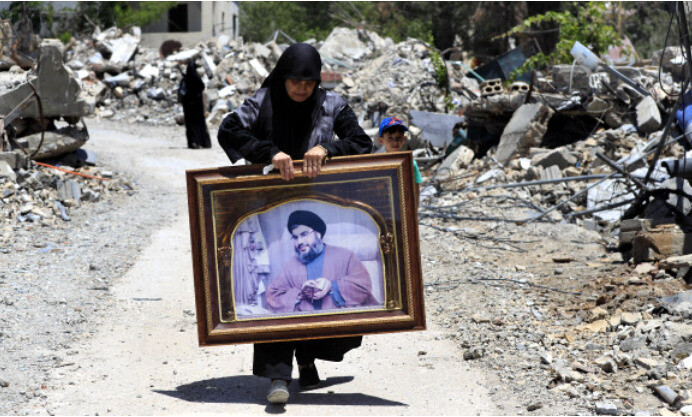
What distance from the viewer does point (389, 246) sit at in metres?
3.88

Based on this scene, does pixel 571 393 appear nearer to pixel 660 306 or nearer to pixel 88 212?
pixel 660 306

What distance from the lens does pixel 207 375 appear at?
4562 millimetres

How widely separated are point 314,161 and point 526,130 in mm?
8316

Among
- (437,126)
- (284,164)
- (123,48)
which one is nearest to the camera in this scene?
(284,164)

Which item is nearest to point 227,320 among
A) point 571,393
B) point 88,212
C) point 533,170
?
point 571,393

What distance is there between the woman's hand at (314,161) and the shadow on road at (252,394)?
43.9 inches

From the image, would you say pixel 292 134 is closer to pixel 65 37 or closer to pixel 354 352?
pixel 354 352

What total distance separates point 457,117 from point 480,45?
2031cm

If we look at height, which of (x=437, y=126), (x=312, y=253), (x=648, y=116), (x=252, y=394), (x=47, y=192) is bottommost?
(x=252, y=394)

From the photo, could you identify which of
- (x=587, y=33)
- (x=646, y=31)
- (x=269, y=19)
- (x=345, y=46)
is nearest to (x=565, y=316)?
(x=587, y=33)

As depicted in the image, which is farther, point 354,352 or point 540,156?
point 540,156

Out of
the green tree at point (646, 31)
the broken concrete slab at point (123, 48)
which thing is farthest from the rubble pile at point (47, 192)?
the green tree at point (646, 31)

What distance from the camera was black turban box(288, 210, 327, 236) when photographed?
12.8ft

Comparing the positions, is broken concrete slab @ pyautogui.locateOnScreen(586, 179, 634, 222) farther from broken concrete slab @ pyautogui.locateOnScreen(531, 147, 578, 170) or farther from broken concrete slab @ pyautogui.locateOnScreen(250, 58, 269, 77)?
broken concrete slab @ pyautogui.locateOnScreen(250, 58, 269, 77)
